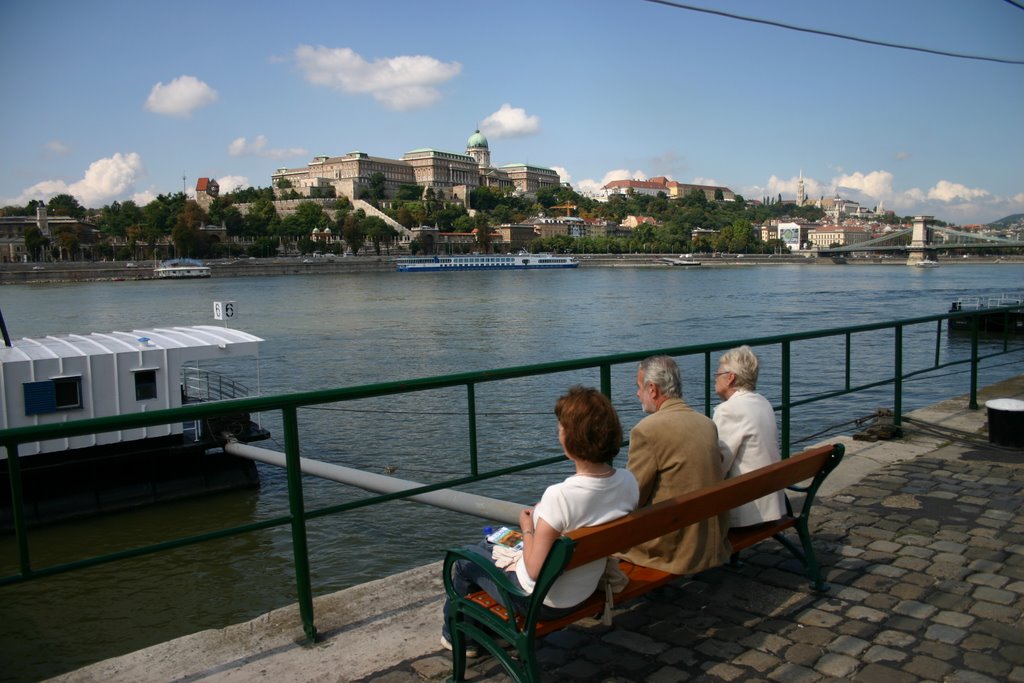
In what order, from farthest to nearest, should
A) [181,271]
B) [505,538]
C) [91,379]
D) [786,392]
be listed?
[181,271] < [91,379] < [786,392] < [505,538]

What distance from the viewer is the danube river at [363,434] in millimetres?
9750

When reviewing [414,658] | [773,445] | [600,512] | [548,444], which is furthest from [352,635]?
[548,444]

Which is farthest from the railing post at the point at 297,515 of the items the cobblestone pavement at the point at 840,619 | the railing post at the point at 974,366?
the railing post at the point at 974,366

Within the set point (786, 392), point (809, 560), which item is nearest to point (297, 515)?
point (809, 560)

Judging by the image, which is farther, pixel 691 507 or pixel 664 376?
pixel 664 376

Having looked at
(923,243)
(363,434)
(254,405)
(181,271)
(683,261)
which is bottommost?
(363,434)

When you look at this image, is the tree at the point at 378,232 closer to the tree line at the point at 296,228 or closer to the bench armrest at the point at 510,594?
the tree line at the point at 296,228

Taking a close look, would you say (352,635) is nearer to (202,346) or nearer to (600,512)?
(600,512)

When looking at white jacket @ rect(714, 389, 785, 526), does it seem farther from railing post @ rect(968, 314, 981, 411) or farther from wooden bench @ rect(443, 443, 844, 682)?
railing post @ rect(968, 314, 981, 411)

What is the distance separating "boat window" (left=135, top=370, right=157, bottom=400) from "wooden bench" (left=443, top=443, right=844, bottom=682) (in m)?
12.7

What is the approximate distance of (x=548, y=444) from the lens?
15.8 m

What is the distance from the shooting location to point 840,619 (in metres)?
3.64

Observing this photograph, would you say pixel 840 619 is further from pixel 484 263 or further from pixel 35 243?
pixel 35 243

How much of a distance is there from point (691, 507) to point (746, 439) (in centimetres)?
95
